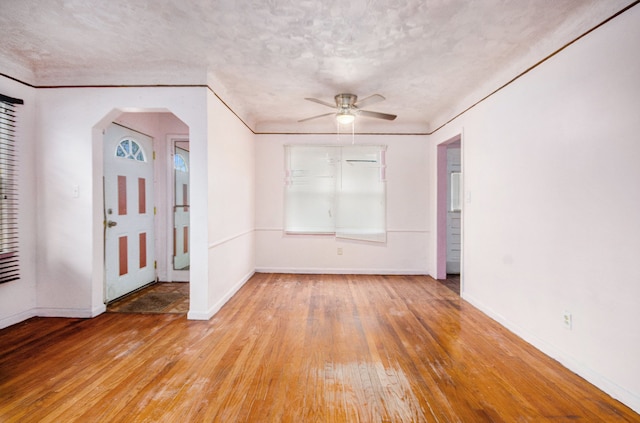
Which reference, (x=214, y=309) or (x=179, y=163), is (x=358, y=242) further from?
(x=179, y=163)

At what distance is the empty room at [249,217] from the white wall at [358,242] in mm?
353

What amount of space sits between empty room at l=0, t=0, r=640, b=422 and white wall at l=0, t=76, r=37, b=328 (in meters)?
0.02

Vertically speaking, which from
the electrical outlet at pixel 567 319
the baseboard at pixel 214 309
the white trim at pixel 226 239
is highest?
the white trim at pixel 226 239

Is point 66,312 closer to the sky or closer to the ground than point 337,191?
closer to the ground

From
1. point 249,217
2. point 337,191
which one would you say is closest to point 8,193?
point 249,217

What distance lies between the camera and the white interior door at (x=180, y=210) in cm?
481

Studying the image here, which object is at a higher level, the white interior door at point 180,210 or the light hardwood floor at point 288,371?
the white interior door at point 180,210

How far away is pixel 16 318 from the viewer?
3.13 metres

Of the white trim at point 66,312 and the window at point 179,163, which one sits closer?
the white trim at point 66,312

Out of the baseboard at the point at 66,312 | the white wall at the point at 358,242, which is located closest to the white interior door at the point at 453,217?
the white wall at the point at 358,242

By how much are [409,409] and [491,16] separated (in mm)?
2797

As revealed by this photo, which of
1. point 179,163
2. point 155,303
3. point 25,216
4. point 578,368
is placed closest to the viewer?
point 578,368

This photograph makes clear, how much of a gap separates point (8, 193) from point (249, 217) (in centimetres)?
288

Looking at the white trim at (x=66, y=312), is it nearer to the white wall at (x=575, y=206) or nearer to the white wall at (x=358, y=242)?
the white wall at (x=358, y=242)
